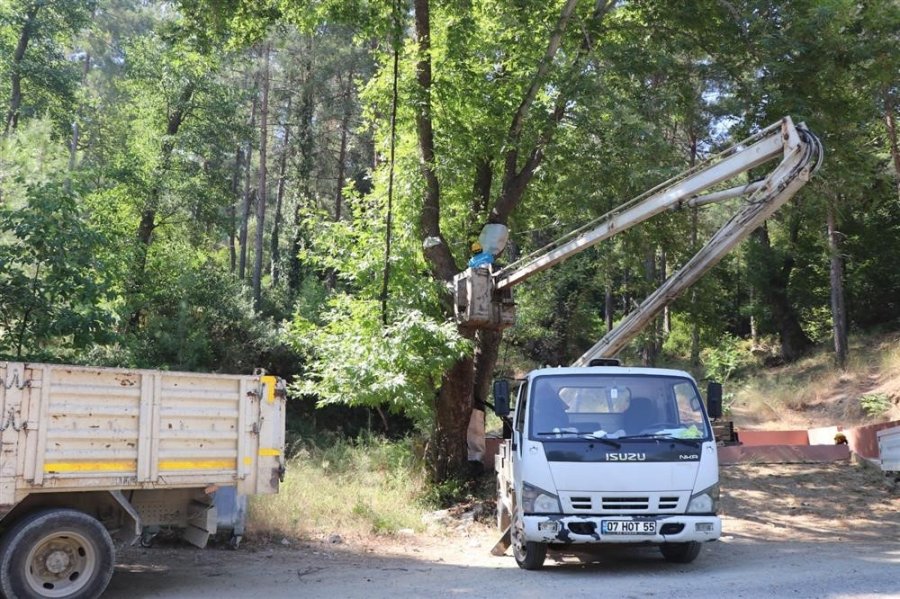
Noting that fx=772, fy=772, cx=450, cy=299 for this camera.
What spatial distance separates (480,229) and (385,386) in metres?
4.66

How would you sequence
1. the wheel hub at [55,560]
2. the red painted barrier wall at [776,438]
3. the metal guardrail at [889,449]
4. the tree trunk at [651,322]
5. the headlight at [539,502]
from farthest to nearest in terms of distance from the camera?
the red painted barrier wall at [776,438]
the tree trunk at [651,322]
the metal guardrail at [889,449]
the headlight at [539,502]
the wheel hub at [55,560]

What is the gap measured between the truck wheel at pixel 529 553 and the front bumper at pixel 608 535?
0.62 m

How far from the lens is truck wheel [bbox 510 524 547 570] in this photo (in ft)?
29.2

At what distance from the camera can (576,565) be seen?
953 centimetres

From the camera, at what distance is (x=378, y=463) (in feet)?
58.5

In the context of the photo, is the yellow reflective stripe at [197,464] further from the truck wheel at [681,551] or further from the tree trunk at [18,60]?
the tree trunk at [18,60]

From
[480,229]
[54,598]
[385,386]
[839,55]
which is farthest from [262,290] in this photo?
[54,598]

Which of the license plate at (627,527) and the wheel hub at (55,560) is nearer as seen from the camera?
the wheel hub at (55,560)

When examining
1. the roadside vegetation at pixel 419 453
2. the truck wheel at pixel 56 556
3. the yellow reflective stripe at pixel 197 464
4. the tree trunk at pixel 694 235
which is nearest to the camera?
the truck wheel at pixel 56 556

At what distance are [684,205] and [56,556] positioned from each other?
9.56 m

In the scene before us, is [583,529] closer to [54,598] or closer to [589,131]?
[54,598]

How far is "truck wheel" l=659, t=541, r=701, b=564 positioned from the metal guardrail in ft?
21.1

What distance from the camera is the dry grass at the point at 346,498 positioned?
11.7 metres

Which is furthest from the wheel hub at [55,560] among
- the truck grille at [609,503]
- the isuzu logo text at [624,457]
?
the isuzu logo text at [624,457]
